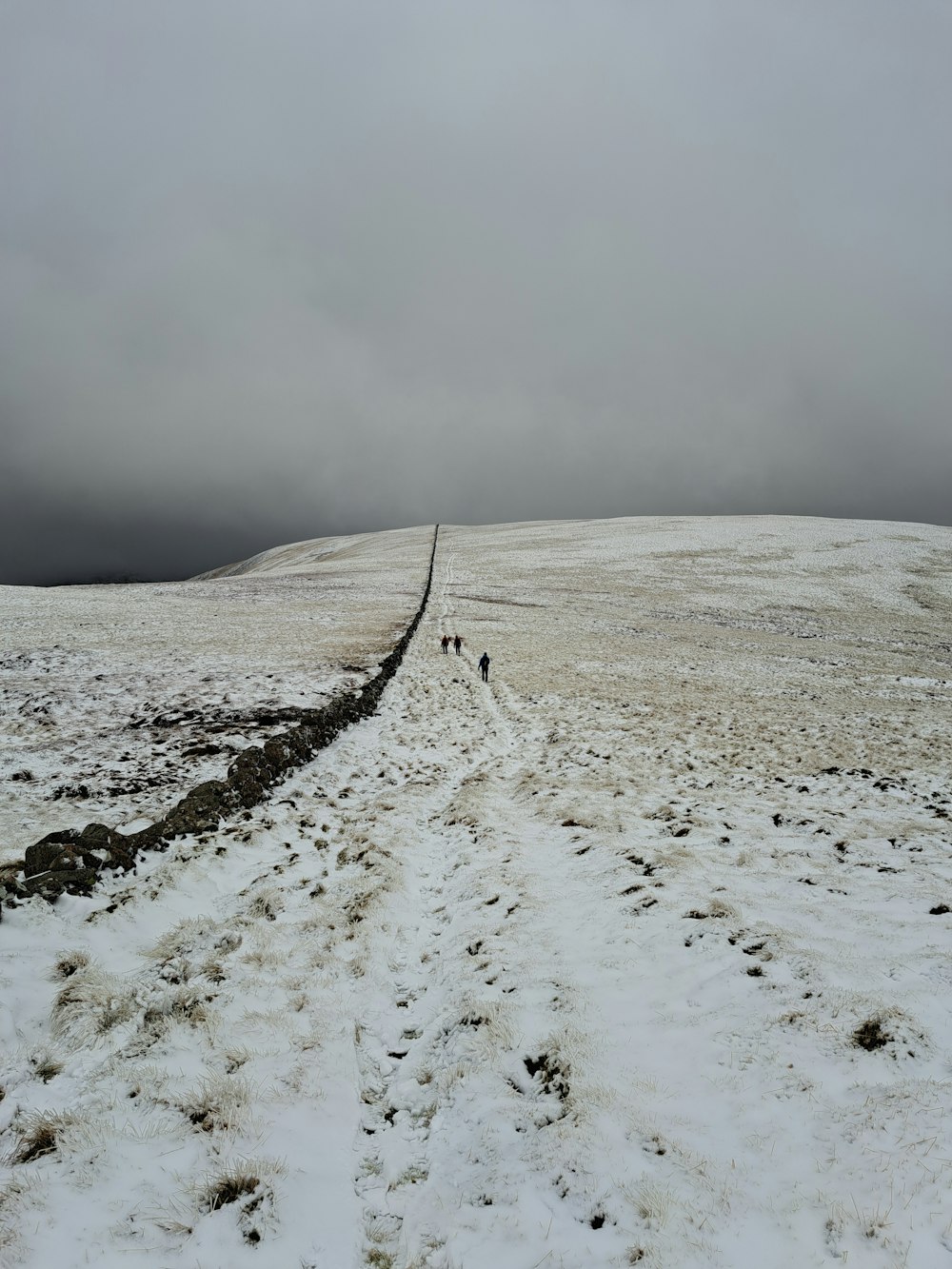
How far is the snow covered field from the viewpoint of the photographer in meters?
4.58

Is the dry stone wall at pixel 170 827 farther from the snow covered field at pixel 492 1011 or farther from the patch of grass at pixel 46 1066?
the patch of grass at pixel 46 1066

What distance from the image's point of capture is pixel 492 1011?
6777 mm

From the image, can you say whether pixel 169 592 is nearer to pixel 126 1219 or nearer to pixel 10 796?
pixel 10 796

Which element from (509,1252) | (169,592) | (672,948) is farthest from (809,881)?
(169,592)

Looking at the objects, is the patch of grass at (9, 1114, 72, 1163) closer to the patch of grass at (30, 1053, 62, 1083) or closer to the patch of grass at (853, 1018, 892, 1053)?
the patch of grass at (30, 1053, 62, 1083)

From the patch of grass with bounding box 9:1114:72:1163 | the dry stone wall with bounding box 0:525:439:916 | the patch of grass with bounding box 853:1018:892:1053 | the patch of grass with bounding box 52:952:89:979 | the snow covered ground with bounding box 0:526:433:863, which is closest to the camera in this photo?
the patch of grass with bounding box 9:1114:72:1163

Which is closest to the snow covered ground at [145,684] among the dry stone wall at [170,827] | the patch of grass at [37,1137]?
the dry stone wall at [170,827]

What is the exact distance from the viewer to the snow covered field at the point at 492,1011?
4.58 m

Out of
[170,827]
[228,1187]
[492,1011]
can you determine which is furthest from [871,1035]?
[170,827]

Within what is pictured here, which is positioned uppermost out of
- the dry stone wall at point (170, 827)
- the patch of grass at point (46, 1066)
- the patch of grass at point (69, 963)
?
the dry stone wall at point (170, 827)

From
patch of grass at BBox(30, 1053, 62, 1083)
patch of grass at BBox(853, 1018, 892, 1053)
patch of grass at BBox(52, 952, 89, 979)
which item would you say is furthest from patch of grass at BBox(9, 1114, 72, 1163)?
patch of grass at BBox(853, 1018, 892, 1053)

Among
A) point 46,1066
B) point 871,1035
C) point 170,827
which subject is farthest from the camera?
point 170,827

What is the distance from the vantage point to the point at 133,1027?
20.7 feet

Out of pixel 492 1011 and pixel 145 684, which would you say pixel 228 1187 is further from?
pixel 145 684
